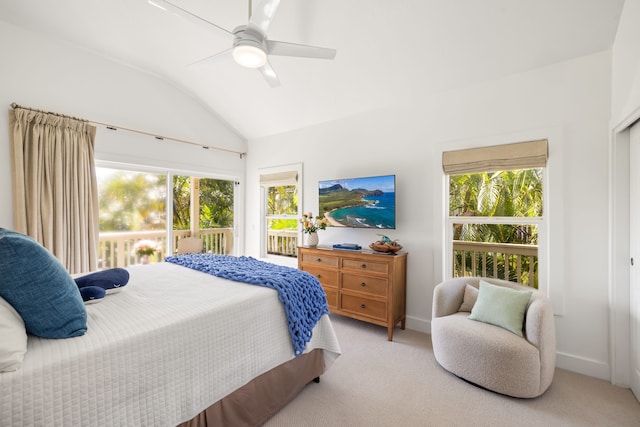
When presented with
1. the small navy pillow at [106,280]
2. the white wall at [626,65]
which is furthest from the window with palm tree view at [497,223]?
the small navy pillow at [106,280]

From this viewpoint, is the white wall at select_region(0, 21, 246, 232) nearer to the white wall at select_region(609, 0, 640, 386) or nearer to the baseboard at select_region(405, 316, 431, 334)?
the baseboard at select_region(405, 316, 431, 334)

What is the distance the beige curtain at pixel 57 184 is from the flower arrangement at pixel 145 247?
62 cm

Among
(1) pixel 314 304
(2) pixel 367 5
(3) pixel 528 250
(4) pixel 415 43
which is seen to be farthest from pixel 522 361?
(2) pixel 367 5

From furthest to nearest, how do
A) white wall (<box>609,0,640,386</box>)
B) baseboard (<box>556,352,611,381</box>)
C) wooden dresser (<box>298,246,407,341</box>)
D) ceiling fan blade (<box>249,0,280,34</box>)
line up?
wooden dresser (<box>298,246,407,341</box>), baseboard (<box>556,352,611,381</box>), white wall (<box>609,0,640,386</box>), ceiling fan blade (<box>249,0,280,34</box>)

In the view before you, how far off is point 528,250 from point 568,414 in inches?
51.5

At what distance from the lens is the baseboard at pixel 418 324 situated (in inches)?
122

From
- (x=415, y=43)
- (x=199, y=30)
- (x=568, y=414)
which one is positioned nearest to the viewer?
(x=568, y=414)

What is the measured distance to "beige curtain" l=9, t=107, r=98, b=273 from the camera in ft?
9.08

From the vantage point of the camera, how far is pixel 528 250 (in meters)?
2.69

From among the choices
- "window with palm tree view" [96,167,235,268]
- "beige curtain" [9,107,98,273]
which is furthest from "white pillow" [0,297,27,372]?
"window with palm tree view" [96,167,235,268]

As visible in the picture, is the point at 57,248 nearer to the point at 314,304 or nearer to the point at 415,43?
the point at 314,304

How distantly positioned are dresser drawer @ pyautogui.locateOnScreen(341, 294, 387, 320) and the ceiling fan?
7.55 ft

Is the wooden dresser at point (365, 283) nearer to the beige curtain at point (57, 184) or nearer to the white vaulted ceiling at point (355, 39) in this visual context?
the white vaulted ceiling at point (355, 39)

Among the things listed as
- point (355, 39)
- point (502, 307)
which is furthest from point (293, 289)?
point (355, 39)
